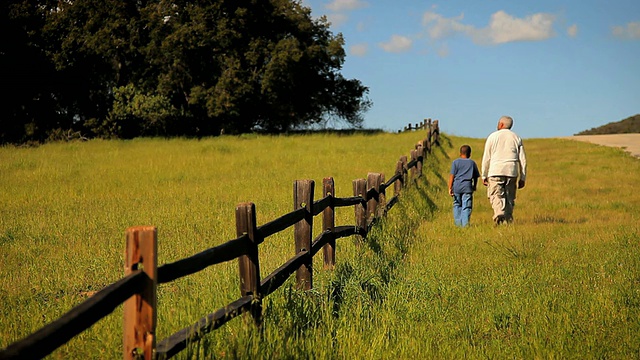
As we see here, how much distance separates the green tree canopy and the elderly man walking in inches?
1069

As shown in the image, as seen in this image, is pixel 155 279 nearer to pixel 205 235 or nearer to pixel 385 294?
pixel 385 294

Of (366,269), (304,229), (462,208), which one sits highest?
(304,229)

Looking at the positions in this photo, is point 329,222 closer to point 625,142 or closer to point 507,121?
point 507,121

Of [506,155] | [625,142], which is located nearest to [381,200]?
[506,155]

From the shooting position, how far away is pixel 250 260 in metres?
5.04

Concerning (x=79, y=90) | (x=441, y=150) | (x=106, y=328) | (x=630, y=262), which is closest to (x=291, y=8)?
(x=79, y=90)

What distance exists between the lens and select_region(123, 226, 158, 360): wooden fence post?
135 inches

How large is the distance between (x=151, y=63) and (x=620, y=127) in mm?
42251

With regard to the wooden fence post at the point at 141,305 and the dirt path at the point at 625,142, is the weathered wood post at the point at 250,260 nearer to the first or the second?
the wooden fence post at the point at 141,305

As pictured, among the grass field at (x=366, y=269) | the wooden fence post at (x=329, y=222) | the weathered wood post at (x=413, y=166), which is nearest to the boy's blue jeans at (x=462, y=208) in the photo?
the grass field at (x=366, y=269)

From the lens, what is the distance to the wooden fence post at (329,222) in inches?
318

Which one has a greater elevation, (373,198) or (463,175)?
(463,175)

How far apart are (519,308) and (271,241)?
453 cm

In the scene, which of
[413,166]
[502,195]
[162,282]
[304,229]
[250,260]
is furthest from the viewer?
[413,166]
